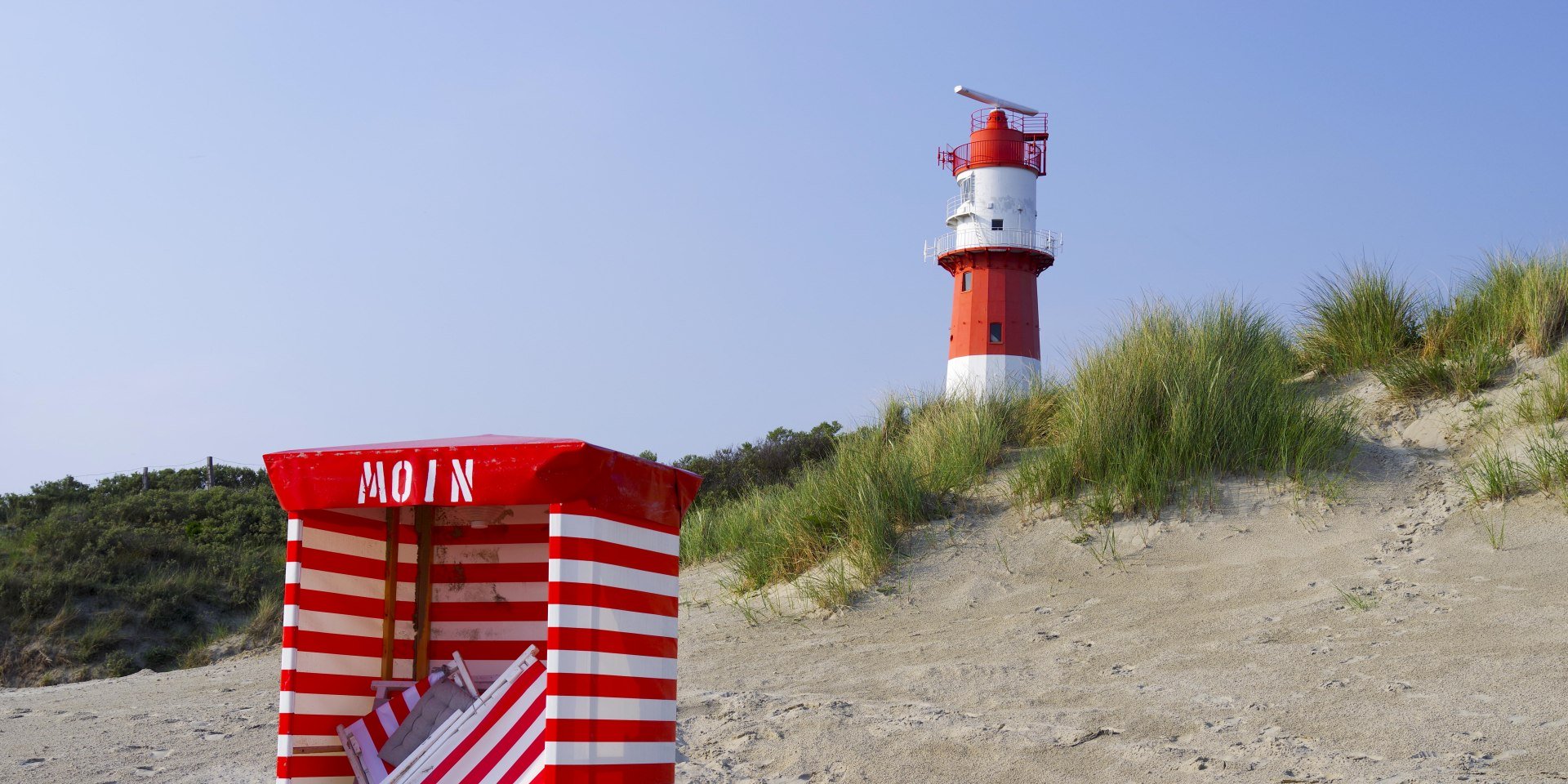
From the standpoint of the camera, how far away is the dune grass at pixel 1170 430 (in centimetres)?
945

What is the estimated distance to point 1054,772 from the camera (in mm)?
5180

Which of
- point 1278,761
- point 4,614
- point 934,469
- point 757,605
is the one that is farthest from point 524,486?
point 4,614

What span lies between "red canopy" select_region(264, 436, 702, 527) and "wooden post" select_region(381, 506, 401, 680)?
2.19 ft

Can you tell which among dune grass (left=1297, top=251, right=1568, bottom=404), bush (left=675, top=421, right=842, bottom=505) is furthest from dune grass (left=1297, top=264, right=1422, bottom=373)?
bush (left=675, top=421, right=842, bottom=505)

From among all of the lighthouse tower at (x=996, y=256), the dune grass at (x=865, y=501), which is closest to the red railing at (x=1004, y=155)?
the lighthouse tower at (x=996, y=256)

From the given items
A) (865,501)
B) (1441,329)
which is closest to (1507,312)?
(1441,329)

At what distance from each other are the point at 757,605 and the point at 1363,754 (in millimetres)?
5455

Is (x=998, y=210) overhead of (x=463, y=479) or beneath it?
overhead

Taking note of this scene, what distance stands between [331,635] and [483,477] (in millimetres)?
1314

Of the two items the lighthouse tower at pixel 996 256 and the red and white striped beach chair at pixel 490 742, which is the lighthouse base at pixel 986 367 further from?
the red and white striped beach chair at pixel 490 742

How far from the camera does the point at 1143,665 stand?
670 centimetres

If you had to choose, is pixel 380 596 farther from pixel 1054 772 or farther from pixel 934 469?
pixel 934 469

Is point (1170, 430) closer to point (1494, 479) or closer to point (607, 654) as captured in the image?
point (1494, 479)

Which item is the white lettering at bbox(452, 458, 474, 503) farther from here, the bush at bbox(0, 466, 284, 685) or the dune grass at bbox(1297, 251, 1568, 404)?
the bush at bbox(0, 466, 284, 685)
